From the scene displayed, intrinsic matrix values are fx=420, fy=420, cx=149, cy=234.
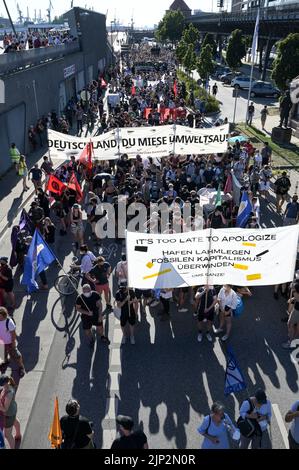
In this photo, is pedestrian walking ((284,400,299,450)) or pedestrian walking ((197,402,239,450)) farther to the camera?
pedestrian walking ((284,400,299,450))

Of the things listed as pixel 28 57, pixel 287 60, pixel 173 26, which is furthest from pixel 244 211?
pixel 173 26

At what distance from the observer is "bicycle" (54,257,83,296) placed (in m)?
10.4

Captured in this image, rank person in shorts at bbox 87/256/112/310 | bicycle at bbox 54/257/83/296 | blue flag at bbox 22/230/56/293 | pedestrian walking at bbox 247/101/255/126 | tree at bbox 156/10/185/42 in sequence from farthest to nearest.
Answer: tree at bbox 156/10/185/42, pedestrian walking at bbox 247/101/255/126, bicycle at bbox 54/257/83/296, blue flag at bbox 22/230/56/293, person in shorts at bbox 87/256/112/310

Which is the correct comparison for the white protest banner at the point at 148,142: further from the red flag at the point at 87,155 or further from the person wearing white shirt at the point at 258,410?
the person wearing white shirt at the point at 258,410

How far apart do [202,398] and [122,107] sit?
25327 millimetres

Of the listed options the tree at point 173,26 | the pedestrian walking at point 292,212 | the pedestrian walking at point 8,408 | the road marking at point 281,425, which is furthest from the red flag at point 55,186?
the tree at point 173,26

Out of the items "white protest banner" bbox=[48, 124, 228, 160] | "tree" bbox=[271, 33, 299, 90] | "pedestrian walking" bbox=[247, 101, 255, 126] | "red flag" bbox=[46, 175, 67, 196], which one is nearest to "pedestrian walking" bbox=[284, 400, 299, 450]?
"red flag" bbox=[46, 175, 67, 196]

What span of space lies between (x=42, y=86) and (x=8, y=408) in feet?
77.1

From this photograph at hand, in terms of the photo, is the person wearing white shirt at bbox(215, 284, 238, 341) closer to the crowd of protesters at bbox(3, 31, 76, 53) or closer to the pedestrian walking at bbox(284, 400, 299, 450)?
the pedestrian walking at bbox(284, 400, 299, 450)

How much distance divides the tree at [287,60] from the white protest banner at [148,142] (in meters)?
11.5

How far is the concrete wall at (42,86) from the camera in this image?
20.0 meters

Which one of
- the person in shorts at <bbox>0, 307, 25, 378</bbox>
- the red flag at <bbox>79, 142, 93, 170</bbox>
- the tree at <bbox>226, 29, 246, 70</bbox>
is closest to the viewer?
the person in shorts at <bbox>0, 307, 25, 378</bbox>

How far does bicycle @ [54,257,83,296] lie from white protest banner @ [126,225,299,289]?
3.07 meters

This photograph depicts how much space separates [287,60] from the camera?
81.1 feet
